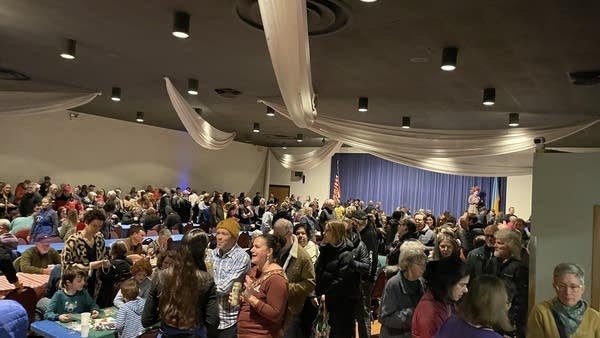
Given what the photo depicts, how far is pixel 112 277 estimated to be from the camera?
421 centimetres

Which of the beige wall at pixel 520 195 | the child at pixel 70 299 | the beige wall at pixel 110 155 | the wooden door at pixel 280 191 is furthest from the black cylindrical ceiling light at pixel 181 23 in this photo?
the wooden door at pixel 280 191

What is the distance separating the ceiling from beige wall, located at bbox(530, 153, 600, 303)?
1.14 metres

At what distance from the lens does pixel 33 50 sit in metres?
6.17

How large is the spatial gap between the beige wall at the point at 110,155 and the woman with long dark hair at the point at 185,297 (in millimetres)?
10555

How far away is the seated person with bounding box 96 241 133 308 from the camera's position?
420cm

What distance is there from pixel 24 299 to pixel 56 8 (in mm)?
2527

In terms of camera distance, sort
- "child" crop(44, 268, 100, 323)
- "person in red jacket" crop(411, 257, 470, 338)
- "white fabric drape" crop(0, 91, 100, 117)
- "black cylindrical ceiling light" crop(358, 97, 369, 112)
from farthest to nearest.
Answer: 1. "black cylindrical ceiling light" crop(358, 97, 369, 112)
2. "white fabric drape" crop(0, 91, 100, 117)
3. "child" crop(44, 268, 100, 323)
4. "person in red jacket" crop(411, 257, 470, 338)

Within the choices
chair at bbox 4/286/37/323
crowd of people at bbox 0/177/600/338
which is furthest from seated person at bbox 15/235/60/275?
chair at bbox 4/286/37/323

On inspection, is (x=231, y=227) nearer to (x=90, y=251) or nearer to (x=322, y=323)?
(x=322, y=323)

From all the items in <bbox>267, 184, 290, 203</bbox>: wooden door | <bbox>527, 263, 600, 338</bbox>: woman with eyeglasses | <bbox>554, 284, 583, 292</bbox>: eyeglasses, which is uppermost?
<bbox>267, 184, 290, 203</bbox>: wooden door

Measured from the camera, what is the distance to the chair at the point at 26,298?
3.58 meters

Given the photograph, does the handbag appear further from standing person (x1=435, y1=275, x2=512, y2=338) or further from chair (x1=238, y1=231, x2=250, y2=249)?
chair (x1=238, y1=231, x2=250, y2=249)

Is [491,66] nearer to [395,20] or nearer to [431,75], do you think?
[431,75]

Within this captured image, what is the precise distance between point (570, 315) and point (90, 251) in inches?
139
